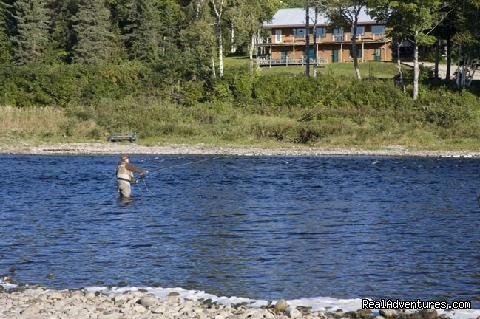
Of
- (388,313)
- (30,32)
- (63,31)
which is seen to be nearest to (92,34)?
(30,32)

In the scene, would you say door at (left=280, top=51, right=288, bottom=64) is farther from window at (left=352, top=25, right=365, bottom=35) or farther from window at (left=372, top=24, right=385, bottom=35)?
window at (left=372, top=24, right=385, bottom=35)

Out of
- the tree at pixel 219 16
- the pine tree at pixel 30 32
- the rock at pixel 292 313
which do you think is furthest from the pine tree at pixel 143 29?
the rock at pixel 292 313

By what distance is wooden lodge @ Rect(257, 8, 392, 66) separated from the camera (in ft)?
301

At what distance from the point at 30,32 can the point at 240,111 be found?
97.1 feet

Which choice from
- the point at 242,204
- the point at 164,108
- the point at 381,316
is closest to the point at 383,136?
the point at 164,108

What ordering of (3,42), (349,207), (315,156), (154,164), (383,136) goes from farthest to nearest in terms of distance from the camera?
1. (3,42)
2. (383,136)
3. (315,156)
4. (154,164)
5. (349,207)

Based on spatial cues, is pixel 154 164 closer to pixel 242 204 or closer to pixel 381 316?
pixel 242 204

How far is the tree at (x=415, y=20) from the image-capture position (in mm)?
62781

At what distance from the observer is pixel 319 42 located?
312 ft

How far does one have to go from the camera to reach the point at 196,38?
→ 229ft

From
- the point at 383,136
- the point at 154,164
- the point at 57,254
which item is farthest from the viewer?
the point at 383,136

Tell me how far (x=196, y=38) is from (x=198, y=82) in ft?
12.9

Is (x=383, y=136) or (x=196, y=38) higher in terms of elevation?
(x=196, y=38)

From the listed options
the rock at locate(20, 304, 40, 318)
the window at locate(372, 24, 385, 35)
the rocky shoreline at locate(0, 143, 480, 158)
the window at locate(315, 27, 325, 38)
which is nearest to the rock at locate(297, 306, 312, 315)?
the rock at locate(20, 304, 40, 318)
